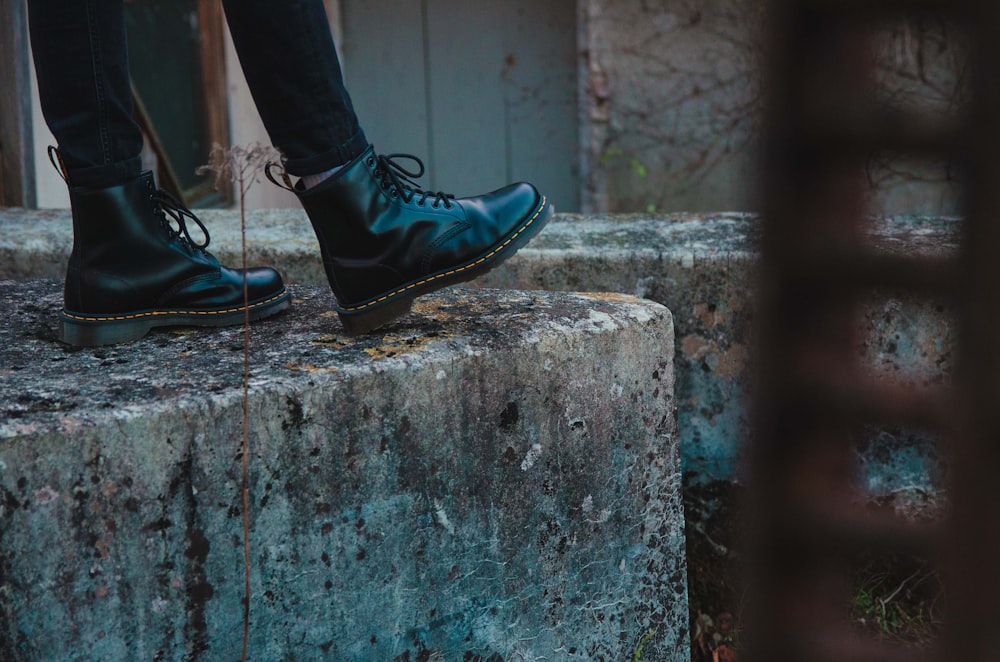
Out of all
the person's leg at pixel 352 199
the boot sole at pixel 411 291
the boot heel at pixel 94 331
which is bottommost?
the boot heel at pixel 94 331

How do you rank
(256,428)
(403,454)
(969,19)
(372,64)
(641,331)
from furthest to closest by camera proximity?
(372,64) → (641,331) → (403,454) → (256,428) → (969,19)

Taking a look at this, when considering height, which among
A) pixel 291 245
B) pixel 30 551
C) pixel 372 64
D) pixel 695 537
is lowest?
pixel 695 537

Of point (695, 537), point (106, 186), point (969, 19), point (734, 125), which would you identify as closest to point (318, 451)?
point (106, 186)

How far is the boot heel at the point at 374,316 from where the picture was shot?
4.76 feet

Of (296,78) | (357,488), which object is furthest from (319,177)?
(357,488)

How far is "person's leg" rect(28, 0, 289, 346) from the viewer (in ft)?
4.53

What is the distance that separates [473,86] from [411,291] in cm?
475

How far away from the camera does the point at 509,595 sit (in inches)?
57.9

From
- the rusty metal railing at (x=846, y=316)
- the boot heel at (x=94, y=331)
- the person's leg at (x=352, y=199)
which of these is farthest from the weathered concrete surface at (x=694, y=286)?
the rusty metal railing at (x=846, y=316)

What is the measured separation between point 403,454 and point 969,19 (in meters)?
1.05

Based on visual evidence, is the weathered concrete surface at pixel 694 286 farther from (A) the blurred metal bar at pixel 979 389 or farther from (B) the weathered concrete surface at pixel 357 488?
(A) the blurred metal bar at pixel 979 389

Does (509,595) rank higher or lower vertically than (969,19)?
lower

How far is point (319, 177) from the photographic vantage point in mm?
1415

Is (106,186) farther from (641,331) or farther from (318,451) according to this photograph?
(641,331)
